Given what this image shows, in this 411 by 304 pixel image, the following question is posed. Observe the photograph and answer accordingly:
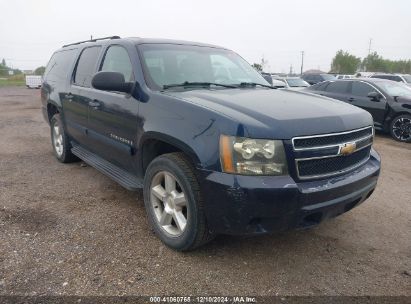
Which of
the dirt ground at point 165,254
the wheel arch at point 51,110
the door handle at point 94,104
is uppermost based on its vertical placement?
the door handle at point 94,104

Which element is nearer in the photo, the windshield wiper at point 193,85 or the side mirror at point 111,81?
the side mirror at point 111,81

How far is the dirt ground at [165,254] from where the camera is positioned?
8.80 feet

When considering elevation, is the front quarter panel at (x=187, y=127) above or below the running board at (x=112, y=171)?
above

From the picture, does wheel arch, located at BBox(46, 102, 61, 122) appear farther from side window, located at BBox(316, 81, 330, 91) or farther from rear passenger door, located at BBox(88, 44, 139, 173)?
side window, located at BBox(316, 81, 330, 91)

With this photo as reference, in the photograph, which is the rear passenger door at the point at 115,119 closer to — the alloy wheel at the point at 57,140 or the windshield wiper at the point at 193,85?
the windshield wiper at the point at 193,85

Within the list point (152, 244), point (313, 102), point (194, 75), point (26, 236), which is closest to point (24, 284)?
point (26, 236)

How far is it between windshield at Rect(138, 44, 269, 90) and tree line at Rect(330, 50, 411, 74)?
263ft

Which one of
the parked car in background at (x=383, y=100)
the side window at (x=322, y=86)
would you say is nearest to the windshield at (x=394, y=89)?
the parked car in background at (x=383, y=100)

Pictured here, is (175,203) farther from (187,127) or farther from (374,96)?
(374,96)

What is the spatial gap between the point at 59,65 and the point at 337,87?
7730mm

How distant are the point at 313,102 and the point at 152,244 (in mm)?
1937

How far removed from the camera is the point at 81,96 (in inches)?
182

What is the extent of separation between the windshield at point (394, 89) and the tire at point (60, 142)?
25.6ft

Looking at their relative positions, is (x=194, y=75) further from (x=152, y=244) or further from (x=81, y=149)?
(x=81, y=149)
